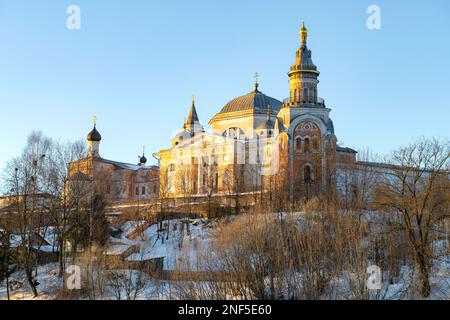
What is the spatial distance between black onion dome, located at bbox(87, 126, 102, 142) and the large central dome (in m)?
12.4

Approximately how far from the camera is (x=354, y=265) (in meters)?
16.0

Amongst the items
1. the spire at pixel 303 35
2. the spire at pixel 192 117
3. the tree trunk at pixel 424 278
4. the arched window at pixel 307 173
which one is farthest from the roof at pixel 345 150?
the tree trunk at pixel 424 278

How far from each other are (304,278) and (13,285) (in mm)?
16070

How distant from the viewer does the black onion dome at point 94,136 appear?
57562 mm

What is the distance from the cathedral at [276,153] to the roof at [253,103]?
541mm

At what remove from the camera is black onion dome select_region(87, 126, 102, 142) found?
57.6 m

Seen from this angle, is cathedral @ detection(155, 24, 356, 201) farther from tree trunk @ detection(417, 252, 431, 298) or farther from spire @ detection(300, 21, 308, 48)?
tree trunk @ detection(417, 252, 431, 298)

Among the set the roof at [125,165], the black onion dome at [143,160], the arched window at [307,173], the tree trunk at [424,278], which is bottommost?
the tree trunk at [424,278]

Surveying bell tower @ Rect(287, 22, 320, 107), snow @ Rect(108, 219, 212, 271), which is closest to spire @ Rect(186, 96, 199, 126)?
bell tower @ Rect(287, 22, 320, 107)

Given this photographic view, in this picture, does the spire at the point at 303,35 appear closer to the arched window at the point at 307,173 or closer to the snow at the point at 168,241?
the arched window at the point at 307,173

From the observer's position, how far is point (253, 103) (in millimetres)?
54688

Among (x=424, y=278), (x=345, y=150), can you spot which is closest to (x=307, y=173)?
(x=345, y=150)
